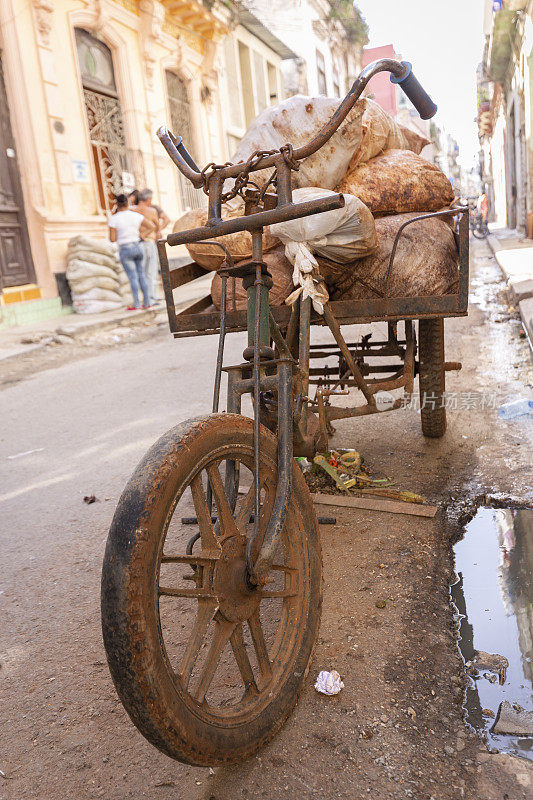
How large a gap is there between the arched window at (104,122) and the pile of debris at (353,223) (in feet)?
34.8

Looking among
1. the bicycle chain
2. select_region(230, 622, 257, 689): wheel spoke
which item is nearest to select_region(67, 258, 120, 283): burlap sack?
the bicycle chain

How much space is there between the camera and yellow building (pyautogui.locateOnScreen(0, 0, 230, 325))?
10.4 m

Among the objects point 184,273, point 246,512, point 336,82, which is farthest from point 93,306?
point 336,82

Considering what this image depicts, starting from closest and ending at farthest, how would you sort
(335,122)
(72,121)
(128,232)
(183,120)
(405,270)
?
(335,122) < (405,270) < (128,232) < (72,121) < (183,120)

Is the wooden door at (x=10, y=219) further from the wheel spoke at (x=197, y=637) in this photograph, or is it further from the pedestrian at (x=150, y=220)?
the wheel spoke at (x=197, y=637)

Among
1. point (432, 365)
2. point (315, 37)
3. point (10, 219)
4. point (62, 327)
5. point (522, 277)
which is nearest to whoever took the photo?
point (432, 365)

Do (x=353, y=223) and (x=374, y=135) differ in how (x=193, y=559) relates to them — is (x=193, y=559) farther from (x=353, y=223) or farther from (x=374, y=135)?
(x=374, y=135)

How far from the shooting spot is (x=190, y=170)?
75.6 inches

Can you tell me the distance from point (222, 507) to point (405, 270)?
66.2 inches

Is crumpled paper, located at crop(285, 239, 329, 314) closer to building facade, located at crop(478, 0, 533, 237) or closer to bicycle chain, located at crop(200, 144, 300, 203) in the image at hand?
bicycle chain, located at crop(200, 144, 300, 203)

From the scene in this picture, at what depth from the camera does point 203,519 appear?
1553mm

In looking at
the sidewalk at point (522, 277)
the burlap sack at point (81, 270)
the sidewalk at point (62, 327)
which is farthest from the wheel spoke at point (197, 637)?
the burlap sack at point (81, 270)

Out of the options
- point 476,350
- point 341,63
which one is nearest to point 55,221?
point 476,350

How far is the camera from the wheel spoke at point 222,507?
1.59 meters
